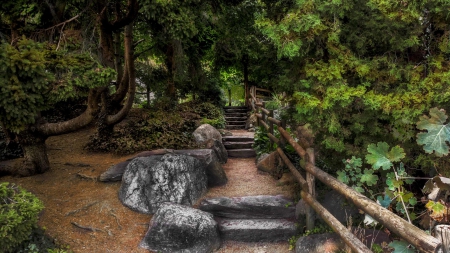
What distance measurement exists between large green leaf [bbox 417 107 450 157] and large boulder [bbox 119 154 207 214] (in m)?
4.34

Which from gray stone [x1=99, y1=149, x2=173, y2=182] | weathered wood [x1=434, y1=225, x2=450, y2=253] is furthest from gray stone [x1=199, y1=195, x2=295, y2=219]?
weathered wood [x1=434, y1=225, x2=450, y2=253]

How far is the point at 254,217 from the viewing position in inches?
207

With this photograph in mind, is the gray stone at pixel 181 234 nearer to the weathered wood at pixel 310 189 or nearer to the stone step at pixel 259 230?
the stone step at pixel 259 230

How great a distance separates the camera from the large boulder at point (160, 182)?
5.54 meters

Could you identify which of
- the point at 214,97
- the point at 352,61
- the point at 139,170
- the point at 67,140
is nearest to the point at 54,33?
the point at 139,170

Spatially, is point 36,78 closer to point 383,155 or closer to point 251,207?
point 251,207

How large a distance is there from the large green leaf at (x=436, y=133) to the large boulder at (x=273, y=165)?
13.8 feet

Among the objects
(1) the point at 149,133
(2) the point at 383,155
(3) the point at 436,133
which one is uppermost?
(3) the point at 436,133

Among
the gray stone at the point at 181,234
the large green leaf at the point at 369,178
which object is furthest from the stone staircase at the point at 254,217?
the large green leaf at the point at 369,178

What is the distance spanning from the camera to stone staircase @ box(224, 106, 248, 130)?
13.8 metres

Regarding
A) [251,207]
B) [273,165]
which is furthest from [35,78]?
[273,165]

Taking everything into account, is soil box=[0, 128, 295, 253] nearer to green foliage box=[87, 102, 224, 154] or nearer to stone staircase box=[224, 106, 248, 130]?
green foliage box=[87, 102, 224, 154]

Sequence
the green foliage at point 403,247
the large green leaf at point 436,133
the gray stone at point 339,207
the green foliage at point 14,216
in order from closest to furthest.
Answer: the green foliage at point 403,247, the large green leaf at point 436,133, the green foliage at point 14,216, the gray stone at point 339,207

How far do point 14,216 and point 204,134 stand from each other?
223 inches
